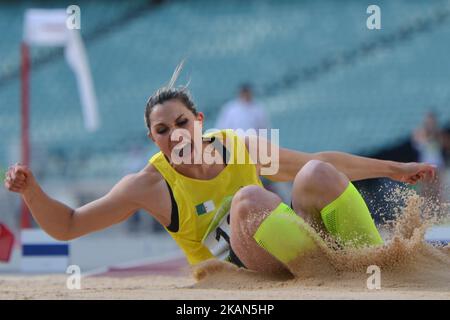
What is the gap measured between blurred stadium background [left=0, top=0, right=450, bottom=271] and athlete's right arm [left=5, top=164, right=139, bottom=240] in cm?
910

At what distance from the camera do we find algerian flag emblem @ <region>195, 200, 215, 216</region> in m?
4.07

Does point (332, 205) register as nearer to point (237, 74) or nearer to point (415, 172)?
point (415, 172)

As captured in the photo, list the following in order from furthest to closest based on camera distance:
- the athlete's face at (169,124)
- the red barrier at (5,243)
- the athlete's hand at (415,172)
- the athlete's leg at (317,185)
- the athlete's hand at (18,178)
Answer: the red barrier at (5,243) < the athlete's hand at (415,172) < the athlete's face at (169,124) < the athlete's leg at (317,185) < the athlete's hand at (18,178)

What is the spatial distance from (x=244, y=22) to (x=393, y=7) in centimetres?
278

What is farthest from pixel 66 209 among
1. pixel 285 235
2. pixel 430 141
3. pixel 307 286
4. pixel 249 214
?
pixel 430 141

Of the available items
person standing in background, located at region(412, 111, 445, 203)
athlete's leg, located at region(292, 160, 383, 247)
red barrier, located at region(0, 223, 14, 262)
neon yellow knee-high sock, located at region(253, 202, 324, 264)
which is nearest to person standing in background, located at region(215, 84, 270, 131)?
person standing in background, located at region(412, 111, 445, 203)

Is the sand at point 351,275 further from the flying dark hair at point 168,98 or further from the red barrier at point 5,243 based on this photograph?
the red barrier at point 5,243

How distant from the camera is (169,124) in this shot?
13.1ft

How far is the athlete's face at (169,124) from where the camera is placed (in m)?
4.00

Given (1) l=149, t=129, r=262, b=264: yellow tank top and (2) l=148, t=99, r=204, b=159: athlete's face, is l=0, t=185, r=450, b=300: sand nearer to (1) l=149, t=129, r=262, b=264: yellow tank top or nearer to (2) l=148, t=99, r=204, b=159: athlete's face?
(1) l=149, t=129, r=262, b=264: yellow tank top

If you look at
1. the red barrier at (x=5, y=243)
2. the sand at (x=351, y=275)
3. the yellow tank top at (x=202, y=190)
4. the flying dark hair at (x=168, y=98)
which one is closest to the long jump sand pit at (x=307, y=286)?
the sand at (x=351, y=275)

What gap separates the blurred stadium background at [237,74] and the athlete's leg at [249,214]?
9.35 m

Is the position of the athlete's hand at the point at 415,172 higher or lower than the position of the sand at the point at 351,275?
higher

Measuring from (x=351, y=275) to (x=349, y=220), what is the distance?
241 mm
